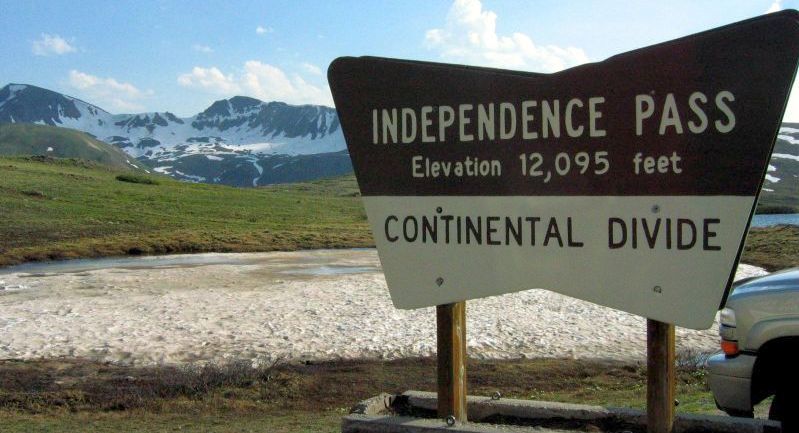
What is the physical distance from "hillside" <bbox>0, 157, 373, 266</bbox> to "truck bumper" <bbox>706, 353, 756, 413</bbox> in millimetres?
34938

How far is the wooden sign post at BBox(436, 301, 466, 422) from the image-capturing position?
15.8 feet

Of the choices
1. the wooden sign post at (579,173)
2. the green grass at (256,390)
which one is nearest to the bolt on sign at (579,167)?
the wooden sign post at (579,173)

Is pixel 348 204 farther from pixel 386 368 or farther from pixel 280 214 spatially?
pixel 386 368

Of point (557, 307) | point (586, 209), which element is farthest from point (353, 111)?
point (557, 307)

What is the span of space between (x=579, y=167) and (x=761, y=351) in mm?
2760

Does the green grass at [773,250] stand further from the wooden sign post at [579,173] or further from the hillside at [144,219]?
the wooden sign post at [579,173]

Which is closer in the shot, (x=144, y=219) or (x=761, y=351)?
(x=761, y=351)

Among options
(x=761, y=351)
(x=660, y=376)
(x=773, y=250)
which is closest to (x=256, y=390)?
(x=761, y=351)

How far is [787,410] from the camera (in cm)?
580

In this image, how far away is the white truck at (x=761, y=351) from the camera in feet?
19.0

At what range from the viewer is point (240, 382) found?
11039 mm

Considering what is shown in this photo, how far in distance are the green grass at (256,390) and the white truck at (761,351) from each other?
1868 mm

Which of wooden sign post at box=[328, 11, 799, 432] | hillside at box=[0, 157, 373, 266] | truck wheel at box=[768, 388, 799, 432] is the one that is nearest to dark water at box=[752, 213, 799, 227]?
hillside at box=[0, 157, 373, 266]

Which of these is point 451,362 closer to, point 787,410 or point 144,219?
point 787,410
